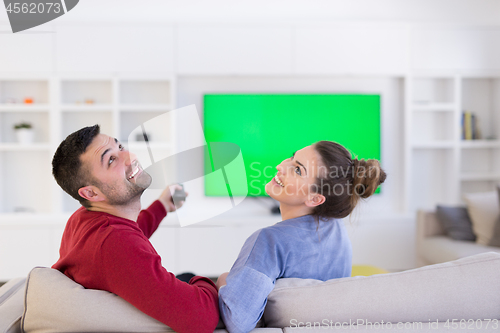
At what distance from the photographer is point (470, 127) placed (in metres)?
3.83

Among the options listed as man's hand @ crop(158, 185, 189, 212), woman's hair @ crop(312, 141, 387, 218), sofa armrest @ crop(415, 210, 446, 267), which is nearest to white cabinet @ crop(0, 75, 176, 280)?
man's hand @ crop(158, 185, 189, 212)

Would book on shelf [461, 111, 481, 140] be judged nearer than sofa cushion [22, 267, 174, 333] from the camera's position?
No

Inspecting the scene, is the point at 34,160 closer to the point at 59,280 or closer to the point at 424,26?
the point at 59,280

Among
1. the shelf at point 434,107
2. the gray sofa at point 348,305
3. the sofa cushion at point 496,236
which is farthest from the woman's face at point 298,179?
the shelf at point 434,107

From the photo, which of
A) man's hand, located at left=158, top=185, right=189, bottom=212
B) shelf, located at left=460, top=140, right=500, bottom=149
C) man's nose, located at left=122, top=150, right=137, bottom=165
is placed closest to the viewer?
man's nose, located at left=122, top=150, right=137, bottom=165

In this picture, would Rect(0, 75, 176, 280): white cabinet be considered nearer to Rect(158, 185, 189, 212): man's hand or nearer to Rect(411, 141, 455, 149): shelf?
Rect(158, 185, 189, 212): man's hand

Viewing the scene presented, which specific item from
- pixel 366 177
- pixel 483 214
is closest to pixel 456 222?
pixel 483 214

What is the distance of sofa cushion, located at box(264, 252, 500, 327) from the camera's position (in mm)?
940

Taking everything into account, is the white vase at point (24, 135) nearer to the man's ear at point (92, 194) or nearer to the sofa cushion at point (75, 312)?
the man's ear at point (92, 194)

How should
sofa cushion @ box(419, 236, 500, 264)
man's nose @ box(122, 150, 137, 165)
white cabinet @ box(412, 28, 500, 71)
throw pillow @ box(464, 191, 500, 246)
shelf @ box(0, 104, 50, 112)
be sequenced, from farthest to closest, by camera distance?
white cabinet @ box(412, 28, 500, 71)
shelf @ box(0, 104, 50, 112)
throw pillow @ box(464, 191, 500, 246)
sofa cushion @ box(419, 236, 500, 264)
man's nose @ box(122, 150, 137, 165)

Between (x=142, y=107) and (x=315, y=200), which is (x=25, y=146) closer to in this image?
(x=142, y=107)

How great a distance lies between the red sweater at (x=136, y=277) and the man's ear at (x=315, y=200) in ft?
1.28

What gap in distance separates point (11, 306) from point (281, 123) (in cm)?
294

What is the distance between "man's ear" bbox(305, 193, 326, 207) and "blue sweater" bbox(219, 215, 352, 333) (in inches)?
1.5
